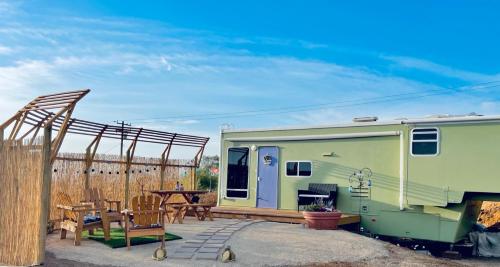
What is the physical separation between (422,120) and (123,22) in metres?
7.44

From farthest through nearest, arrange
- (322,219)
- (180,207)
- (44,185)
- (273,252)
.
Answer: (180,207), (322,219), (273,252), (44,185)

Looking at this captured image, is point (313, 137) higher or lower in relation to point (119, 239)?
higher

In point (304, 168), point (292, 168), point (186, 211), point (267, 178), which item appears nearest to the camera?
point (186, 211)

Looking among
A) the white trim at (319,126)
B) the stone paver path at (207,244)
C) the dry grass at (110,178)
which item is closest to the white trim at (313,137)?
the white trim at (319,126)

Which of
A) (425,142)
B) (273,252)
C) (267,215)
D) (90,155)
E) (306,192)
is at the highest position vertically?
(425,142)

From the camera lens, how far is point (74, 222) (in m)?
8.56

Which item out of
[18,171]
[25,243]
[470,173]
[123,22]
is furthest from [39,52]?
[470,173]

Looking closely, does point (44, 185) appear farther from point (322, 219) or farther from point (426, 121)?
point (426, 121)

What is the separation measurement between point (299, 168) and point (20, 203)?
761 centimetres

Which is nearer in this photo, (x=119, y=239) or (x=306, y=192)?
(x=119, y=239)

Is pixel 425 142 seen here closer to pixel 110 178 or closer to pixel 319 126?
pixel 319 126

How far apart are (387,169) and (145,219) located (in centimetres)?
620

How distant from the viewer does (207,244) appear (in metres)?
8.45

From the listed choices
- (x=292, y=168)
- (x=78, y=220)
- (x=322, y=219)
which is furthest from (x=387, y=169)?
(x=78, y=220)
